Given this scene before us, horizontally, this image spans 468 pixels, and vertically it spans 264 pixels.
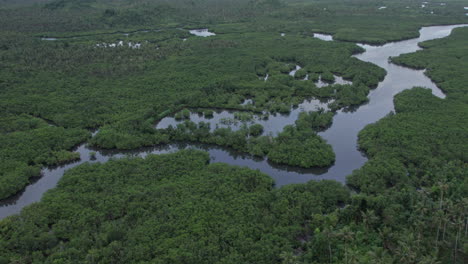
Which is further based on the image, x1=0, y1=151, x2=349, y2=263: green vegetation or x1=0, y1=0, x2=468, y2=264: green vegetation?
x1=0, y1=0, x2=468, y2=264: green vegetation

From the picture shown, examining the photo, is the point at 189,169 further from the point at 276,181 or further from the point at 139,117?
the point at 139,117

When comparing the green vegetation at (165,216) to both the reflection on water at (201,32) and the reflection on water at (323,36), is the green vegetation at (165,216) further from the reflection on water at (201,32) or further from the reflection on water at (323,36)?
the reflection on water at (201,32)

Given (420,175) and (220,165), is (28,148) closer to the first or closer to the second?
(220,165)

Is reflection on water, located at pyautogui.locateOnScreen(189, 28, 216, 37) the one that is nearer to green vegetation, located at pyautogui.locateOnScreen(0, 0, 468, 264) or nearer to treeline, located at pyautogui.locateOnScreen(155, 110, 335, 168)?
green vegetation, located at pyautogui.locateOnScreen(0, 0, 468, 264)

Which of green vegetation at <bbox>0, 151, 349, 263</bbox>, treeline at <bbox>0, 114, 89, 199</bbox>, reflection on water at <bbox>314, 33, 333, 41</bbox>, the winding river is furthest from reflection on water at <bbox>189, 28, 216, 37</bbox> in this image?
green vegetation at <bbox>0, 151, 349, 263</bbox>

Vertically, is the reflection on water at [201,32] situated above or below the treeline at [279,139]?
above

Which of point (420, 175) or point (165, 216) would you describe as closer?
point (165, 216)

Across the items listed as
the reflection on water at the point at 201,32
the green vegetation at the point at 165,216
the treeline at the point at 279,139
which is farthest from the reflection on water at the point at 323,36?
the green vegetation at the point at 165,216

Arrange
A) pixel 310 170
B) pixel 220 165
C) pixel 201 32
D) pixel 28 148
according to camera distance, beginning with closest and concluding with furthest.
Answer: pixel 220 165
pixel 310 170
pixel 28 148
pixel 201 32

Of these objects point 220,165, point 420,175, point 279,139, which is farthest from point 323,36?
point 220,165

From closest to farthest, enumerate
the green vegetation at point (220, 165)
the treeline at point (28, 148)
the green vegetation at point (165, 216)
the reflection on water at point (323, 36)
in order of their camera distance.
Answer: the green vegetation at point (165, 216)
the green vegetation at point (220, 165)
the treeline at point (28, 148)
the reflection on water at point (323, 36)

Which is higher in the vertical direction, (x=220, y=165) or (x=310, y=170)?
(x=220, y=165)

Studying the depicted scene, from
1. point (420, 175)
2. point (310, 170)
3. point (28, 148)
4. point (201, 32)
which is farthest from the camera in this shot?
point (201, 32)
